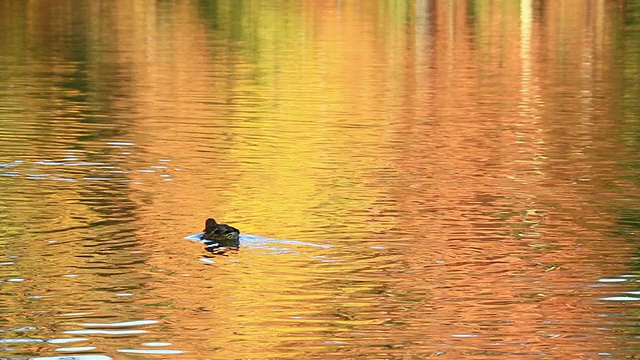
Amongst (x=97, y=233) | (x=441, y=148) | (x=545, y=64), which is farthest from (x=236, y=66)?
(x=97, y=233)

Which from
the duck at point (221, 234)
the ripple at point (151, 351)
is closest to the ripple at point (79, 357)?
the ripple at point (151, 351)

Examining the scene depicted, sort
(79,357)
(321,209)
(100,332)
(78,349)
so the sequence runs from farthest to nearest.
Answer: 1. (321,209)
2. (100,332)
3. (78,349)
4. (79,357)

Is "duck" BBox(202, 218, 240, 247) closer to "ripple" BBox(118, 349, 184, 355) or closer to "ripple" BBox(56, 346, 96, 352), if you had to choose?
"ripple" BBox(118, 349, 184, 355)

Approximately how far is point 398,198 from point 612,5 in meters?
102

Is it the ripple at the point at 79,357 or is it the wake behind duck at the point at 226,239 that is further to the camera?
the wake behind duck at the point at 226,239

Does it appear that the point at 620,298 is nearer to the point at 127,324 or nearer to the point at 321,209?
the point at 127,324

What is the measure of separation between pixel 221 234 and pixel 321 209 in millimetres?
4339

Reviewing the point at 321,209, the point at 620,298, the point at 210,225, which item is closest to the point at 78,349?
the point at 210,225

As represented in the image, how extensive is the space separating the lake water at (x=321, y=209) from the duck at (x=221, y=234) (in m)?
0.26

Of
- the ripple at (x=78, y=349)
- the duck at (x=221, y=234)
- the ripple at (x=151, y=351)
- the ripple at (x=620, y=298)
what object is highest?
the duck at (x=221, y=234)

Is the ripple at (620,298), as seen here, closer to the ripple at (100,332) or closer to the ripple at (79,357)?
the ripple at (100,332)

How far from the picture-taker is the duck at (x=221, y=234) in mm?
24719

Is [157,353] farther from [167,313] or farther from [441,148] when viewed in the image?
[441,148]

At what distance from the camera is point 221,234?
81.4 ft
